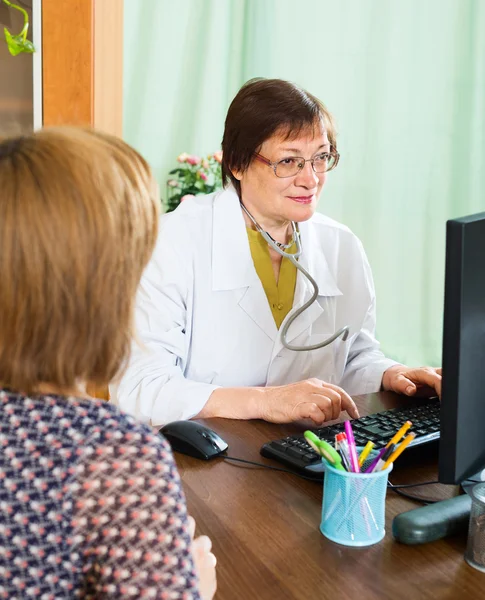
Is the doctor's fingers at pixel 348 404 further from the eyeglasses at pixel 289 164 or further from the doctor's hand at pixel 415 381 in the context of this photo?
the eyeglasses at pixel 289 164

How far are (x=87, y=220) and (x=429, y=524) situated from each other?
0.56 metres

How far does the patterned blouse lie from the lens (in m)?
0.61

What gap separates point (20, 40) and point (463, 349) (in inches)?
76.6

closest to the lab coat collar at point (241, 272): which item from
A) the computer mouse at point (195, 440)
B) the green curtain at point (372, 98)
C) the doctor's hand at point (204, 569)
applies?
the computer mouse at point (195, 440)

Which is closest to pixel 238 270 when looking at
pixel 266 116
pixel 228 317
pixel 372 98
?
pixel 228 317

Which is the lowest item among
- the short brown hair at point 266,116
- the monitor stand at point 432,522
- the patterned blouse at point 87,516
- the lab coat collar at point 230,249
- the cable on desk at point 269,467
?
the cable on desk at point 269,467

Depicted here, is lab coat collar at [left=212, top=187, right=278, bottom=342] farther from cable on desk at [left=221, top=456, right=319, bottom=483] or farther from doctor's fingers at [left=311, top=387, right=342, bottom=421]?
cable on desk at [left=221, top=456, right=319, bottom=483]

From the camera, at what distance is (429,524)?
90 cm

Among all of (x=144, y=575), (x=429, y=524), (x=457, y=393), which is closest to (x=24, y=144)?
(x=144, y=575)

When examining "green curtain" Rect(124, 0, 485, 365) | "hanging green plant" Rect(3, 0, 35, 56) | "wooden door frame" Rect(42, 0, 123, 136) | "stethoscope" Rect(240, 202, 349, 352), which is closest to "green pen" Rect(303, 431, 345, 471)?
"stethoscope" Rect(240, 202, 349, 352)

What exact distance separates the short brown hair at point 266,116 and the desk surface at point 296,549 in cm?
84

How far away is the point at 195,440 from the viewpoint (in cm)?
115

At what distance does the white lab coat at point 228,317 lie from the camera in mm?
1596

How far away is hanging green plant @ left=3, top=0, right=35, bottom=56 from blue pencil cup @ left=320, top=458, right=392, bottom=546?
1.86m
